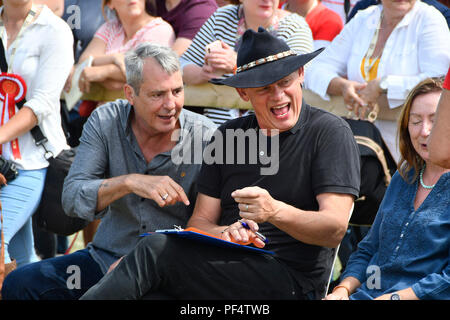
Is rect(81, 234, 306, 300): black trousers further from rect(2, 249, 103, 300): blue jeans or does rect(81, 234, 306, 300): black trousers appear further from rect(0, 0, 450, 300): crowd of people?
rect(2, 249, 103, 300): blue jeans

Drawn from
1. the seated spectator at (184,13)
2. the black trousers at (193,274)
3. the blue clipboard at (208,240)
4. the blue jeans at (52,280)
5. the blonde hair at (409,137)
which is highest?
the seated spectator at (184,13)

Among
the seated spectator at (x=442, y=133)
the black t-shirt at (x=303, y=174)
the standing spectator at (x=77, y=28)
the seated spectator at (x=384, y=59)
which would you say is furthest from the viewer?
the standing spectator at (x=77, y=28)

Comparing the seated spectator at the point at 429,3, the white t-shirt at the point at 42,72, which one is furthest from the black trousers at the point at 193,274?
the seated spectator at the point at 429,3

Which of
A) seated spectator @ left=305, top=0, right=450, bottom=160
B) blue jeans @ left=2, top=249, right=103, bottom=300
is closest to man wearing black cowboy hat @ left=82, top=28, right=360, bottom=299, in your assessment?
blue jeans @ left=2, top=249, right=103, bottom=300

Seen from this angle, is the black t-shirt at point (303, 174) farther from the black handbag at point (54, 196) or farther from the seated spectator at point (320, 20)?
the seated spectator at point (320, 20)

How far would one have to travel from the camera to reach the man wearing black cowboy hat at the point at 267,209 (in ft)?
9.39

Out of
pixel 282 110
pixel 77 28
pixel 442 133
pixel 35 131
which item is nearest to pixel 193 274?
pixel 282 110

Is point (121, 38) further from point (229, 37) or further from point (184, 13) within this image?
point (229, 37)

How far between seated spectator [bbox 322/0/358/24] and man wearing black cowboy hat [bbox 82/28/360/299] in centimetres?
202

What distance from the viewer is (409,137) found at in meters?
3.18

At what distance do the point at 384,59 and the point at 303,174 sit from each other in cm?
129

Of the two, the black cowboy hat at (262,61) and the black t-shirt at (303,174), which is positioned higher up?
the black cowboy hat at (262,61)
